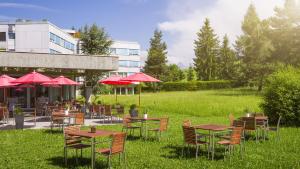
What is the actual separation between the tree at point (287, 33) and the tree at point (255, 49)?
1401mm

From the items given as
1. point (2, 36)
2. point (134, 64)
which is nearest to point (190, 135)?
point (2, 36)

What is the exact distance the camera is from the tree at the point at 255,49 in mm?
51156

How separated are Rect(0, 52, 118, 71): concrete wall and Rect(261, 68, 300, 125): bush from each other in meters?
10.6

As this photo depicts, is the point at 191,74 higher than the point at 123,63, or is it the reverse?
the point at 123,63

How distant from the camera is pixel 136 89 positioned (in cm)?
7525

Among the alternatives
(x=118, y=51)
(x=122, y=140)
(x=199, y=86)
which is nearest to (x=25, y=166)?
(x=122, y=140)

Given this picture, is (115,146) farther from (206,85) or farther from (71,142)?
(206,85)

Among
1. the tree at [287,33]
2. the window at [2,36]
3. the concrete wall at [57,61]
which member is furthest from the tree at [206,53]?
the concrete wall at [57,61]

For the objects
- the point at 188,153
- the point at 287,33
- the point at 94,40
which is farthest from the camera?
the point at 94,40

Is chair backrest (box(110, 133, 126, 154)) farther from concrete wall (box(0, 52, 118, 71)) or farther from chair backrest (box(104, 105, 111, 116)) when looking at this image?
concrete wall (box(0, 52, 118, 71))

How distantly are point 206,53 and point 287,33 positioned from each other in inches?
1030

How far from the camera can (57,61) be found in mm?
23406

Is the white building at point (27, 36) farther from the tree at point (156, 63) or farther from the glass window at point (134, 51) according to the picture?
the glass window at point (134, 51)

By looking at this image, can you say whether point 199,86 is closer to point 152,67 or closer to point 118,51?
point 152,67
